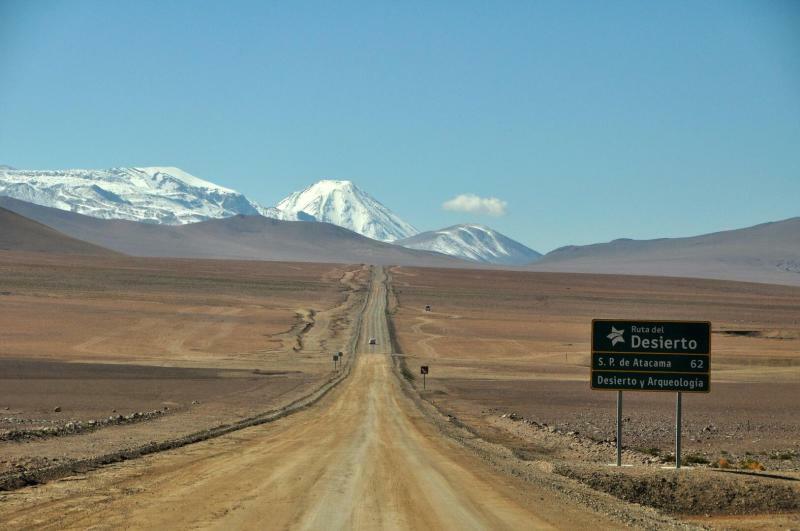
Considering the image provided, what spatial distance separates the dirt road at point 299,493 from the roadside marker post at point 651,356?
158 inches

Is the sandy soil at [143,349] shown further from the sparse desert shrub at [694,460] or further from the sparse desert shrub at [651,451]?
the sparse desert shrub at [694,460]

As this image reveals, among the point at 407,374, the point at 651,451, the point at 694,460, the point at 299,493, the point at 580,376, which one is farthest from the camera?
the point at 407,374

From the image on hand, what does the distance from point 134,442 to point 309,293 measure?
116684 mm

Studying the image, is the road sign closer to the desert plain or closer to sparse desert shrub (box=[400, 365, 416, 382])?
the desert plain

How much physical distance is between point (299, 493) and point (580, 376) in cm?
4750

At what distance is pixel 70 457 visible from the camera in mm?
21766

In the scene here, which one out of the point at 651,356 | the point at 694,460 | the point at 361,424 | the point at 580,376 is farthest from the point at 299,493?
the point at 580,376

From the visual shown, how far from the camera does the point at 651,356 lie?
917 inches

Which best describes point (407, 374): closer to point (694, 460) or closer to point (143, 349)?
point (143, 349)

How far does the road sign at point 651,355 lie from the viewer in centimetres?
2302

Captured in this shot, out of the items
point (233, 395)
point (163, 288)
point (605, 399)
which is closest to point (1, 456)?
point (233, 395)

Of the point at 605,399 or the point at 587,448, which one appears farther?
the point at 605,399

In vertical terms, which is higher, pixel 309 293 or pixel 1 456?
pixel 309 293

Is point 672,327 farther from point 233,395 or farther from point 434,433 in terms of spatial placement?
point 233,395
